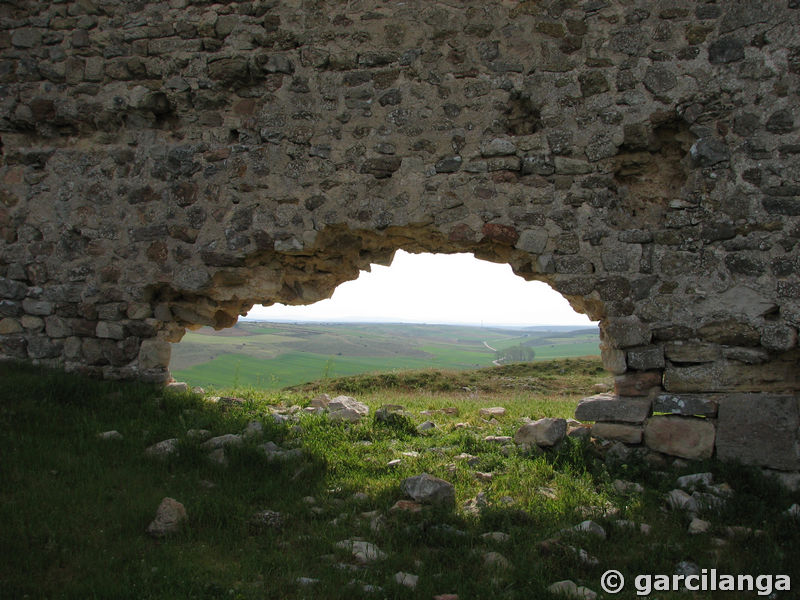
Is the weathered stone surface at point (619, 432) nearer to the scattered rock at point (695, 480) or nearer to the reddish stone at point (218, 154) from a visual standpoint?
the scattered rock at point (695, 480)

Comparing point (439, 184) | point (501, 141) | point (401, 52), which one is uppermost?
point (401, 52)

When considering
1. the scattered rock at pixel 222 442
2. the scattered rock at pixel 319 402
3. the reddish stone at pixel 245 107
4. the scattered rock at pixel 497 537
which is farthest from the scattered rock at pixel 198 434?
the reddish stone at pixel 245 107

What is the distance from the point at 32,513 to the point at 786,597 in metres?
3.90

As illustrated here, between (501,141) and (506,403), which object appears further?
(506,403)

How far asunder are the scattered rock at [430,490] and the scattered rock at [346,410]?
5.16 feet

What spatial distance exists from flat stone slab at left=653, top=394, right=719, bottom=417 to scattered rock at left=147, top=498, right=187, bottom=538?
3539mm

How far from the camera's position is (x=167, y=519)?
3.20m

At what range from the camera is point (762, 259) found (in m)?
4.48

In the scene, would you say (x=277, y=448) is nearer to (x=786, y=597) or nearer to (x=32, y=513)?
(x=32, y=513)

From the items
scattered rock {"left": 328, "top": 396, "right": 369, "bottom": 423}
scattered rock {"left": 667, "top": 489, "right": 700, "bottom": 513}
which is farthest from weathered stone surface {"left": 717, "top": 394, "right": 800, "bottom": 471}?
scattered rock {"left": 328, "top": 396, "right": 369, "bottom": 423}

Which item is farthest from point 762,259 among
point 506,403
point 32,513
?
point 32,513

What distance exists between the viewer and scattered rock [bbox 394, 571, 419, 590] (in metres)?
2.74

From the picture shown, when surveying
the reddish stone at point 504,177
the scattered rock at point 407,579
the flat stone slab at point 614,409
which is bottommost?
the scattered rock at point 407,579

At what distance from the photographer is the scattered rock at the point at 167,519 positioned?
3150mm
